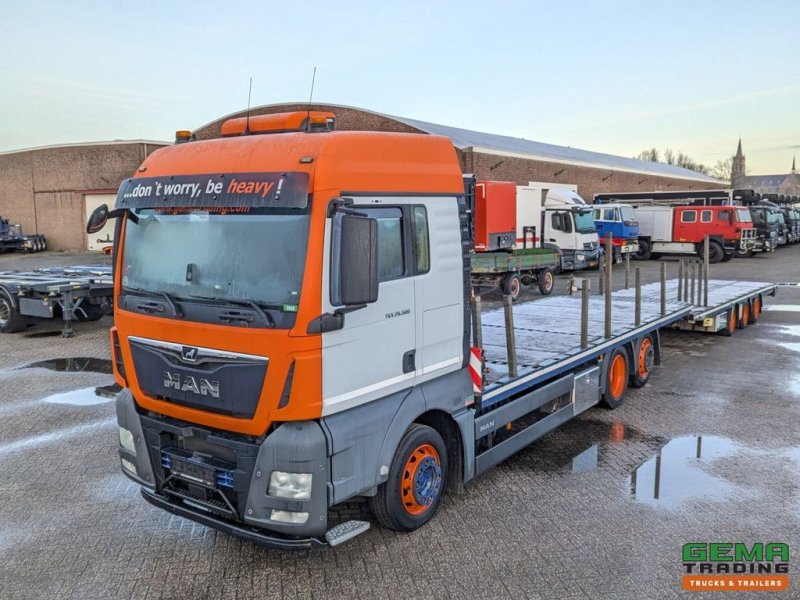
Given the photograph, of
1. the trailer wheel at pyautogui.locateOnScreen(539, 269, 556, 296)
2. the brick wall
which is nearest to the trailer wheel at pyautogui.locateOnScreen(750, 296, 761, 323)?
the trailer wheel at pyautogui.locateOnScreen(539, 269, 556, 296)

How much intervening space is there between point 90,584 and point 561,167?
3659 centimetres

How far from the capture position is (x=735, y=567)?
4527mm

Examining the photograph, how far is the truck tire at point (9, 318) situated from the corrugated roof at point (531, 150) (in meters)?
20.9

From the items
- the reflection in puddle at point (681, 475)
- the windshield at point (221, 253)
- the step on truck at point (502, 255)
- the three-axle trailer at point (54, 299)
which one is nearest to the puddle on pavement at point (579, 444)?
the reflection in puddle at point (681, 475)

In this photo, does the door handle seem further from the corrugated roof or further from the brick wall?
the brick wall

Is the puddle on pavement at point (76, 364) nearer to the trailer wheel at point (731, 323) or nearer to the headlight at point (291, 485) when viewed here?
the headlight at point (291, 485)

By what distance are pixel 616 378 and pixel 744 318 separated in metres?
6.81

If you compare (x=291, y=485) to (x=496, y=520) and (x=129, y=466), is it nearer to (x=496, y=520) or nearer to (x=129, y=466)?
(x=129, y=466)

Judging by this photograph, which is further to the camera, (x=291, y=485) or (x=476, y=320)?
(x=476, y=320)

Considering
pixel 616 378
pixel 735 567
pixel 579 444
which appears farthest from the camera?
pixel 616 378

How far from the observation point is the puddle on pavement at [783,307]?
1572 cm

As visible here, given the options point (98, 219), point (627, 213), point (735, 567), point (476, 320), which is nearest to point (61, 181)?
point (627, 213)

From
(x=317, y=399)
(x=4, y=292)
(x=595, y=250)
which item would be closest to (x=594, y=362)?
(x=317, y=399)

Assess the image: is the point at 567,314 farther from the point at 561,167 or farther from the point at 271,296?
the point at 561,167
